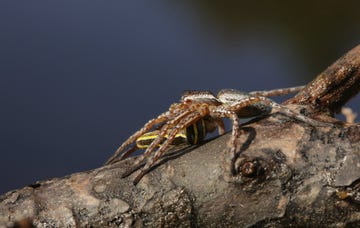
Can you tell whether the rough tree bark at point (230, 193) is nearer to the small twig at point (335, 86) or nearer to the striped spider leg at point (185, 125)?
the striped spider leg at point (185, 125)

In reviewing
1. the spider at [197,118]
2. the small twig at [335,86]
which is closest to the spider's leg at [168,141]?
the spider at [197,118]

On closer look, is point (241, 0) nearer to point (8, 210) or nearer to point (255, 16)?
point (255, 16)

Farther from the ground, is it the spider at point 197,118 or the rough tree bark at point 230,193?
the spider at point 197,118

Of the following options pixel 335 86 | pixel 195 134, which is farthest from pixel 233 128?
pixel 335 86

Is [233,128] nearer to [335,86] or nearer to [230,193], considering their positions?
[230,193]

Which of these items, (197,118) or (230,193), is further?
(197,118)

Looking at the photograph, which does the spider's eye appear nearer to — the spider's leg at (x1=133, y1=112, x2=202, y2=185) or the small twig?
the spider's leg at (x1=133, y1=112, x2=202, y2=185)

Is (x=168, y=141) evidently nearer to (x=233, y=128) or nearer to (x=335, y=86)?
(x=233, y=128)
